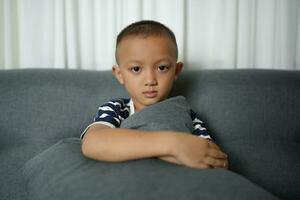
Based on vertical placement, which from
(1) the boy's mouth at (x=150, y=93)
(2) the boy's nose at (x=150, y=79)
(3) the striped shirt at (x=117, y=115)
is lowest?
(3) the striped shirt at (x=117, y=115)

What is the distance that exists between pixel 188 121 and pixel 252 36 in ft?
2.23

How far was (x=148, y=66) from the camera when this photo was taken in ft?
3.38

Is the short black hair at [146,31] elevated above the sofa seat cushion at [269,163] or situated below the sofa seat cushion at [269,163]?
above

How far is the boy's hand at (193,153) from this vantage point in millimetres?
830

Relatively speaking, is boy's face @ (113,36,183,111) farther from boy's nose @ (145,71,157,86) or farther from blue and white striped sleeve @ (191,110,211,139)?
blue and white striped sleeve @ (191,110,211,139)

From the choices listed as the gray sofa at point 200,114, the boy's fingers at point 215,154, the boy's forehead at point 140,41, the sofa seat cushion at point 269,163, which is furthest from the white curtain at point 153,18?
the boy's fingers at point 215,154

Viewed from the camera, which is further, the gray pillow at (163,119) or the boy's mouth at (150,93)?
the boy's mouth at (150,93)

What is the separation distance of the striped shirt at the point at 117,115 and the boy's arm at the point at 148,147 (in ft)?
0.45

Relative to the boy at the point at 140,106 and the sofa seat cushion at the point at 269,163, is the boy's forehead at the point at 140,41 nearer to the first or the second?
the boy at the point at 140,106

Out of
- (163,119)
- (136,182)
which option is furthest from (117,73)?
(136,182)

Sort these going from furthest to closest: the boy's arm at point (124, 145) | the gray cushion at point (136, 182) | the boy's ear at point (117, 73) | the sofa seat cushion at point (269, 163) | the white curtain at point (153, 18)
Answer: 1. the white curtain at point (153, 18)
2. the boy's ear at point (117, 73)
3. the sofa seat cushion at point (269, 163)
4. the boy's arm at point (124, 145)
5. the gray cushion at point (136, 182)

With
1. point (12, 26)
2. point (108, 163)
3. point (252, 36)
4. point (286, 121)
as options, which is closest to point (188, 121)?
point (108, 163)

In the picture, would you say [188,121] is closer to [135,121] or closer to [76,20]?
[135,121]

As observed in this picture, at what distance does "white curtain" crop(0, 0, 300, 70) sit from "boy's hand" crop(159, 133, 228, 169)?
2.05 ft
